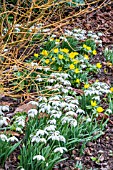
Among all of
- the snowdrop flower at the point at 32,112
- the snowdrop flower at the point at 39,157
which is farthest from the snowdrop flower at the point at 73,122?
the snowdrop flower at the point at 39,157

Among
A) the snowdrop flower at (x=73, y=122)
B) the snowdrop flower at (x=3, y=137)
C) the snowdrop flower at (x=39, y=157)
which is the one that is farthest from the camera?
the snowdrop flower at (x=73, y=122)

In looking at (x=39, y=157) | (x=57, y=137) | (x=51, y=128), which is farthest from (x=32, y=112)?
(x=39, y=157)

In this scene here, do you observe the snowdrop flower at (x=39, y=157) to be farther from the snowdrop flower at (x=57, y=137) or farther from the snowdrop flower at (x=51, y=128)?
the snowdrop flower at (x=51, y=128)

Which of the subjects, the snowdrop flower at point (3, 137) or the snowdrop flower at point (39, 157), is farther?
the snowdrop flower at point (3, 137)

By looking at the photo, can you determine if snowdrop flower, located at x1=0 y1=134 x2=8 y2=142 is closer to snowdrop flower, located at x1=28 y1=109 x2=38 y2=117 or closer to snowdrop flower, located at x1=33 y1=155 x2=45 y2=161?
snowdrop flower, located at x1=33 y1=155 x2=45 y2=161

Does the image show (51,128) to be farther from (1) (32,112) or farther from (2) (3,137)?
(2) (3,137)

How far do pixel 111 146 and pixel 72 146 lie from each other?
0.42m

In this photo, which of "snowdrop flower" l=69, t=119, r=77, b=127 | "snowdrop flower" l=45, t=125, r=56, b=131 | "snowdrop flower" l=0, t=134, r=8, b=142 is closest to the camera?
"snowdrop flower" l=0, t=134, r=8, b=142

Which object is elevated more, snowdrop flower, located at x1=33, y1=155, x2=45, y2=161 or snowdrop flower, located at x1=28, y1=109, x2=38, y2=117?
snowdrop flower, located at x1=28, y1=109, x2=38, y2=117

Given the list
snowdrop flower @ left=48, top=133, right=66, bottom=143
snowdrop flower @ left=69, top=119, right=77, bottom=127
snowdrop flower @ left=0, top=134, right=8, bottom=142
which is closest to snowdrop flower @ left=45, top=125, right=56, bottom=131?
snowdrop flower @ left=48, top=133, right=66, bottom=143

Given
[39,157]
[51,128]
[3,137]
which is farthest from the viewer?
[51,128]

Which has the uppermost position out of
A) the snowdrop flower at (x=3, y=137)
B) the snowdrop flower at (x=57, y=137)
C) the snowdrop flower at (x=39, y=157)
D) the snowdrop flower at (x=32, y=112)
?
the snowdrop flower at (x=32, y=112)

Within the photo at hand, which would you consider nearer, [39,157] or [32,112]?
[39,157]

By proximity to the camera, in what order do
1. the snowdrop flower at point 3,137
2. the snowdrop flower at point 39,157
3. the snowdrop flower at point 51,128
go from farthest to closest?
1. the snowdrop flower at point 51,128
2. the snowdrop flower at point 3,137
3. the snowdrop flower at point 39,157
